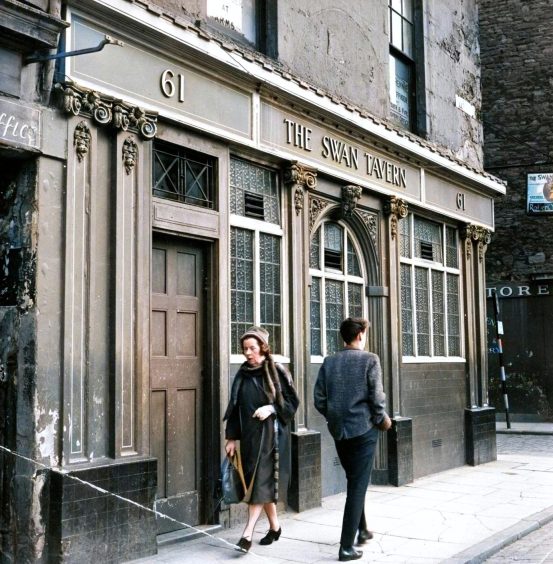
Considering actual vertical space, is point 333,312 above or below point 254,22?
below

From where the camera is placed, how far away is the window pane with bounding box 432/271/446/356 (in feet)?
43.2

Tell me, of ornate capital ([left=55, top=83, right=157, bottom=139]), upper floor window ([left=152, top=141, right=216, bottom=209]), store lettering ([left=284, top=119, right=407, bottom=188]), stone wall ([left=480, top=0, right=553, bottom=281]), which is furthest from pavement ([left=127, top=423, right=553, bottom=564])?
stone wall ([left=480, top=0, right=553, bottom=281])

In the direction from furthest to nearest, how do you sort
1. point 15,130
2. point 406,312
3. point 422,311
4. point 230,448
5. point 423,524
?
point 422,311 → point 406,312 → point 423,524 → point 230,448 → point 15,130

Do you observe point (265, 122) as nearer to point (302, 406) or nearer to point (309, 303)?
point (309, 303)

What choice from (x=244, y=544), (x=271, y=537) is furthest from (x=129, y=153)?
(x=271, y=537)

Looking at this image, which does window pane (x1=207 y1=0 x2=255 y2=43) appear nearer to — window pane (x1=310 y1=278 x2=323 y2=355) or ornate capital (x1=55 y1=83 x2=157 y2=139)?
ornate capital (x1=55 y1=83 x2=157 y2=139)

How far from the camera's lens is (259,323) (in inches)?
363

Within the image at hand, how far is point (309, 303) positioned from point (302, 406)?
1206mm

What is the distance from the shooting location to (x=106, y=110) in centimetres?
713

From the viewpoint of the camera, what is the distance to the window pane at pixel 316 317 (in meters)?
10.4

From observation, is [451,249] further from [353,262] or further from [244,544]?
[244,544]

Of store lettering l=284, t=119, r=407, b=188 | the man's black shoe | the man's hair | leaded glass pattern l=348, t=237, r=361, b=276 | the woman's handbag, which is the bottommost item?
the man's black shoe

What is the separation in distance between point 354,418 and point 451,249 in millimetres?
7400

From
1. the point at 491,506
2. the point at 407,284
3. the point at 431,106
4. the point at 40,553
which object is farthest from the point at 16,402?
the point at 431,106
